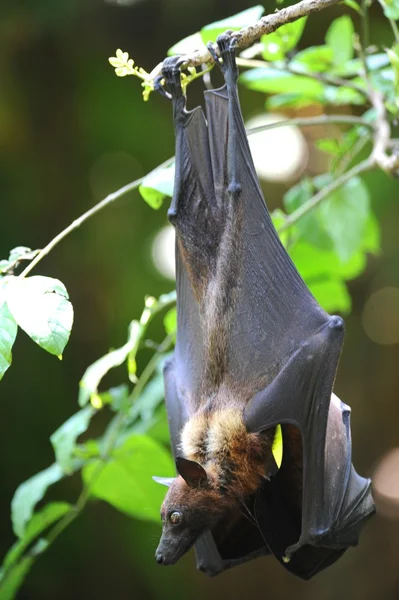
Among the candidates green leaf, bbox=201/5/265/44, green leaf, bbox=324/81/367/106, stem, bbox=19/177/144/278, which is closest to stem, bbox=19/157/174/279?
Answer: stem, bbox=19/177/144/278

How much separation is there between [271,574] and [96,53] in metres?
5.41

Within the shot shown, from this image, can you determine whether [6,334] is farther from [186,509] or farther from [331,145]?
[331,145]

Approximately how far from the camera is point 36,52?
25.9 feet

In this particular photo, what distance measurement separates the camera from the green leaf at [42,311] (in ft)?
7.48

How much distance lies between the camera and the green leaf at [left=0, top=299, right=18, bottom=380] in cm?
229

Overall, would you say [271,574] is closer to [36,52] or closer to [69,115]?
[69,115]

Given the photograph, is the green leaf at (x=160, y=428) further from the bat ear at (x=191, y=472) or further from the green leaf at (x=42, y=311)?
the green leaf at (x=42, y=311)

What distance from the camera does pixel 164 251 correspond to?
305 inches

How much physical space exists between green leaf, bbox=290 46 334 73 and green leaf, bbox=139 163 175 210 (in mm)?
1246

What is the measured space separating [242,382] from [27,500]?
4.34 ft

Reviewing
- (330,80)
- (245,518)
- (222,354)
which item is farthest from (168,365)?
(330,80)

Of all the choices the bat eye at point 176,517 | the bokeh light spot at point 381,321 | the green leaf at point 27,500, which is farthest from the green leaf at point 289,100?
the bokeh light spot at point 381,321

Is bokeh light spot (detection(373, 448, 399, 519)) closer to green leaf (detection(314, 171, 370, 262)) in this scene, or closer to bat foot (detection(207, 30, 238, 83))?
green leaf (detection(314, 171, 370, 262))

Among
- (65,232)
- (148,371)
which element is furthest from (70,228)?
(148,371)
